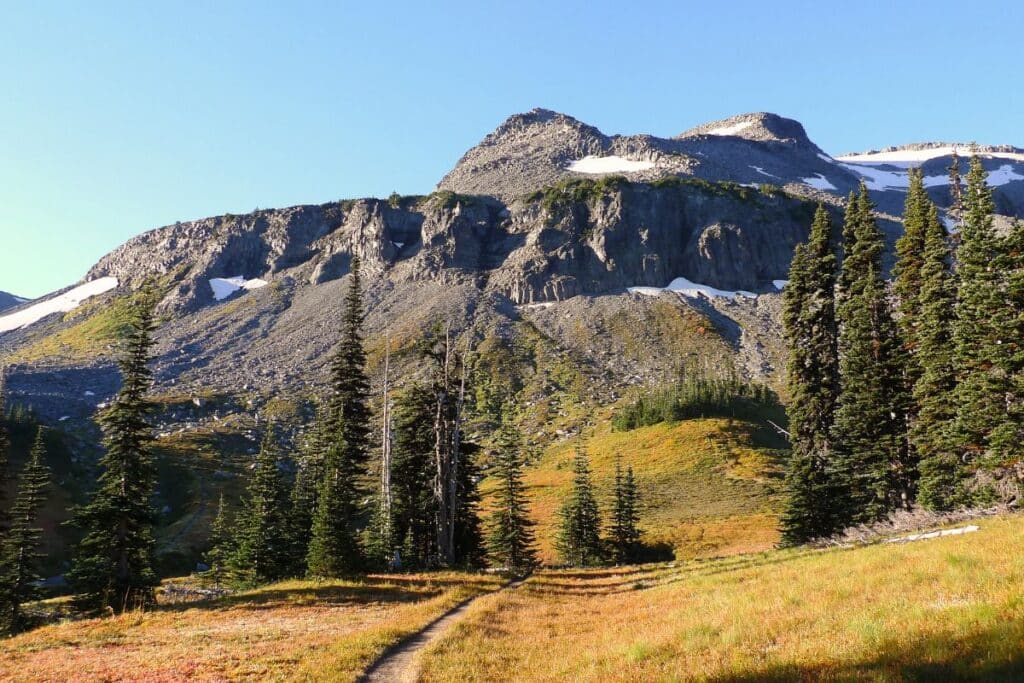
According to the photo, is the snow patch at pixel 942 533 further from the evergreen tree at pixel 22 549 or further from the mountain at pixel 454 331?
the mountain at pixel 454 331

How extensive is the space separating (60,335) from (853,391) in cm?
22747

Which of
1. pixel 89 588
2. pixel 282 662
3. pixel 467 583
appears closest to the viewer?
pixel 282 662

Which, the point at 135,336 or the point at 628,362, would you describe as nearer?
the point at 135,336

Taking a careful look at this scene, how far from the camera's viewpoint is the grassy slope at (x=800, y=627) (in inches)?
322

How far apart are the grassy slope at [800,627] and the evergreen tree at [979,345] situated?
594 inches

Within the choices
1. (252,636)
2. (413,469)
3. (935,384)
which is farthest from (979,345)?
(252,636)

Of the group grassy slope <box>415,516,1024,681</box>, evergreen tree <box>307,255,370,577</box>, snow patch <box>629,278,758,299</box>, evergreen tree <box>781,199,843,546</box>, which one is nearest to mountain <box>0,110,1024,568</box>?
snow patch <box>629,278,758,299</box>

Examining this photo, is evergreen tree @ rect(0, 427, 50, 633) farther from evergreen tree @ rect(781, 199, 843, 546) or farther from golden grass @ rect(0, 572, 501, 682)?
evergreen tree @ rect(781, 199, 843, 546)

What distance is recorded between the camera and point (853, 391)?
3775 centimetres

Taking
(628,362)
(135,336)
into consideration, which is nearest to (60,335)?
(628,362)

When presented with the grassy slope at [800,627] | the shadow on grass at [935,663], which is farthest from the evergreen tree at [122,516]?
the shadow on grass at [935,663]

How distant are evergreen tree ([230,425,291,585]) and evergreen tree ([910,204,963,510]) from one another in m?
39.2

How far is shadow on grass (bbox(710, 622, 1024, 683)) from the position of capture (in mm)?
7023

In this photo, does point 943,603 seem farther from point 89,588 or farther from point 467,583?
point 89,588
